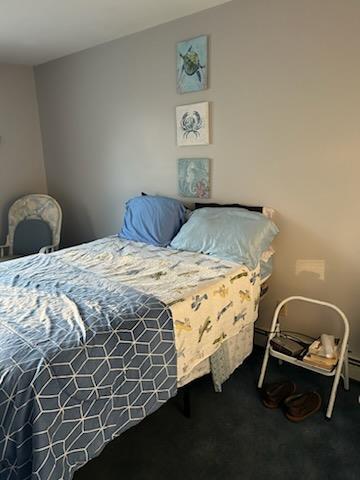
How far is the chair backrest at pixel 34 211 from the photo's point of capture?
139 inches

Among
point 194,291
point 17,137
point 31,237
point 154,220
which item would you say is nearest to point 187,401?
point 194,291

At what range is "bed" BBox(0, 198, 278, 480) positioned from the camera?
122 cm

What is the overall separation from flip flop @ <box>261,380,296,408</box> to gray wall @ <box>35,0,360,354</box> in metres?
0.46

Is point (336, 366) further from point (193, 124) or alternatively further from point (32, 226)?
point (32, 226)

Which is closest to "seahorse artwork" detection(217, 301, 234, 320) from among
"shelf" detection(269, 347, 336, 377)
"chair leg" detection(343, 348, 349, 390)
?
"shelf" detection(269, 347, 336, 377)

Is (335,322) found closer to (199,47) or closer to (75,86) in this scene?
(199,47)

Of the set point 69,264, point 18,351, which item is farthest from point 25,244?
point 18,351

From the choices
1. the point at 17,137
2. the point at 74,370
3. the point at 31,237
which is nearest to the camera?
the point at 74,370

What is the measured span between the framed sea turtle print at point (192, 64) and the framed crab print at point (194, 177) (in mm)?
521

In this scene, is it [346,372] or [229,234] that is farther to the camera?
[229,234]

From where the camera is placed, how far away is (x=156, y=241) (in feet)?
8.77

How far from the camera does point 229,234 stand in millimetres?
2301

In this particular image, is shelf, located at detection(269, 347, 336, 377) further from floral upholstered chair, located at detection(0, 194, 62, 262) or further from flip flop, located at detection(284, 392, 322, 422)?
floral upholstered chair, located at detection(0, 194, 62, 262)

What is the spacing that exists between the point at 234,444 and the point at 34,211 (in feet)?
9.51
